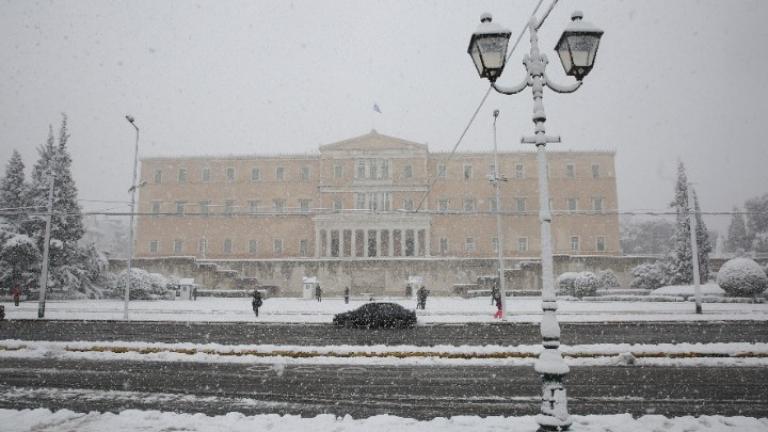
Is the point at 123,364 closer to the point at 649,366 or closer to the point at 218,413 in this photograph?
the point at 218,413

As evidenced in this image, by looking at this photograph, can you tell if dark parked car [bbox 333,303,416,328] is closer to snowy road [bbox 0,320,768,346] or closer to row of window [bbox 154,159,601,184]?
snowy road [bbox 0,320,768,346]

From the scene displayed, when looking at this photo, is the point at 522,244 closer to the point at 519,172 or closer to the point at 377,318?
the point at 519,172

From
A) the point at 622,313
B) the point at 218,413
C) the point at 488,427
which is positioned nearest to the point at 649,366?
the point at 488,427

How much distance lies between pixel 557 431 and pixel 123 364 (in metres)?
11.3

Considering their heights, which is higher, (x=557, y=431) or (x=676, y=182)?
(x=676, y=182)

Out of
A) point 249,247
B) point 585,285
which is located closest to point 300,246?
point 249,247

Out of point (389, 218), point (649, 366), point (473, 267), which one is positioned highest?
point (389, 218)

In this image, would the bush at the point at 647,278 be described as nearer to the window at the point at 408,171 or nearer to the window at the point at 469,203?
the window at the point at 469,203

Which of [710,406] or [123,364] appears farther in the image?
[123,364]

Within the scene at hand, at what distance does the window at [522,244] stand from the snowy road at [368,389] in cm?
4803

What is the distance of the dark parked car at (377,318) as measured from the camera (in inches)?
861

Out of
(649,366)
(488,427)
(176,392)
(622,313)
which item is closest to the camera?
(488,427)

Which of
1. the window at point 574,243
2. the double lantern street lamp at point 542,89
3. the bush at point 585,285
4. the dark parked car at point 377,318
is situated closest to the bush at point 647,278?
the bush at point 585,285

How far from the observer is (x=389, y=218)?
56750 mm
